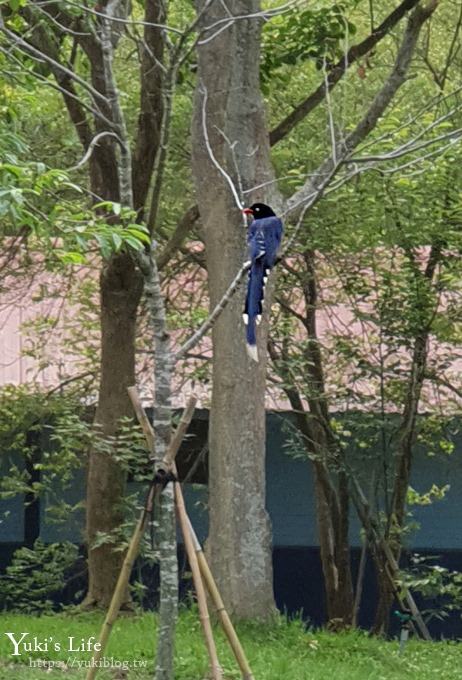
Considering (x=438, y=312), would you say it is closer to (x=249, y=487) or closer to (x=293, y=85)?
(x=293, y=85)

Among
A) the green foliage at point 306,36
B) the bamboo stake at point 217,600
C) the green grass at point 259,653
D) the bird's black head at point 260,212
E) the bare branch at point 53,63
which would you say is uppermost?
the green foliage at point 306,36

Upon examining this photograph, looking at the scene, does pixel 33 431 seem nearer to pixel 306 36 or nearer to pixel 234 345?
pixel 234 345

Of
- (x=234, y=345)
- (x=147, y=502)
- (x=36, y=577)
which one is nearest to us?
(x=147, y=502)

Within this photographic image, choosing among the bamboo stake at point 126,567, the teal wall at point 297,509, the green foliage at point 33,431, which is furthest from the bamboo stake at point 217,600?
the teal wall at point 297,509

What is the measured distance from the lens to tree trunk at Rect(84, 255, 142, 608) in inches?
388

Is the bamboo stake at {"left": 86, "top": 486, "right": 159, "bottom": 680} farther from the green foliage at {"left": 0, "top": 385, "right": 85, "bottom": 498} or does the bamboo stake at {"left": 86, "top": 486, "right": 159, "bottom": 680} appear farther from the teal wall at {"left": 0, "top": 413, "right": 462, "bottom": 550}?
the teal wall at {"left": 0, "top": 413, "right": 462, "bottom": 550}

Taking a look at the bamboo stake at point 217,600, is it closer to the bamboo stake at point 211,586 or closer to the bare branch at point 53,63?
the bamboo stake at point 211,586

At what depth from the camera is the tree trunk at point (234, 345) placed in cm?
807

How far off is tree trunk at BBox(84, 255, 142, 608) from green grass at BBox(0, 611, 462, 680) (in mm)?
800

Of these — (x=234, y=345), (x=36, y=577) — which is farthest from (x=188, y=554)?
(x=36, y=577)

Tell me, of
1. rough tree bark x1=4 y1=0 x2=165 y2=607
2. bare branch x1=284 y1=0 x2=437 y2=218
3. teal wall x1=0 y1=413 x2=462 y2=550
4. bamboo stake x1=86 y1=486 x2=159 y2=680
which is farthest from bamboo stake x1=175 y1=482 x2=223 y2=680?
teal wall x1=0 y1=413 x2=462 y2=550

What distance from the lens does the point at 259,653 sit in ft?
24.1

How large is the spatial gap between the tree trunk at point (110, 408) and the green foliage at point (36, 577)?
3.58 feet

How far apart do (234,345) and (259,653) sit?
1.94m
